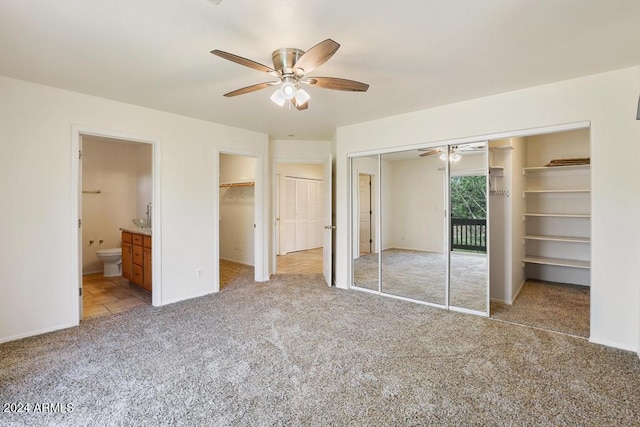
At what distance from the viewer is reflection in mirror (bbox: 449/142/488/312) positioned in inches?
135

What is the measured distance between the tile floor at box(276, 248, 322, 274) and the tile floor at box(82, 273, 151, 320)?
225 centimetres

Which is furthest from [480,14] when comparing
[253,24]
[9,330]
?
[9,330]

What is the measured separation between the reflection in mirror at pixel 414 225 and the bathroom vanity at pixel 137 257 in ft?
10.4

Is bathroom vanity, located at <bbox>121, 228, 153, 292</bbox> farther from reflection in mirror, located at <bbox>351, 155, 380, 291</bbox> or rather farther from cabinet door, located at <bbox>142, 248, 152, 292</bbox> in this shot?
reflection in mirror, located at <bbox>351, 155, 380, 291</bbox>

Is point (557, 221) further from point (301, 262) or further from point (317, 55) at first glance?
point (317, 55)

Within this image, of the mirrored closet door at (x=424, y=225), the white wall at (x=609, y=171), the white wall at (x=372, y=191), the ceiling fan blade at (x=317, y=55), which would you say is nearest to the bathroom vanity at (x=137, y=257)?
the white wall at (x=372, y=191)

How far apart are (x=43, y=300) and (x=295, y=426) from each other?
2838 millimetres

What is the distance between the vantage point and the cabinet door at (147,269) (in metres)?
3.98

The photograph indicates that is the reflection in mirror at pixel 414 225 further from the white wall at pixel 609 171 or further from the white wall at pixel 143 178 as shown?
the white wall at pixel 143 178

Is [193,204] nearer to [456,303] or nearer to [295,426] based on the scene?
[295,426]

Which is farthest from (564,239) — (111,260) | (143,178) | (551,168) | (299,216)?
(143,178)

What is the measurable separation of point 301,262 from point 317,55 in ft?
16.3

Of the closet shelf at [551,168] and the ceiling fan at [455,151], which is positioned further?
the closet shelf at [551,168]

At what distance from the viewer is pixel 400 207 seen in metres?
4.36
